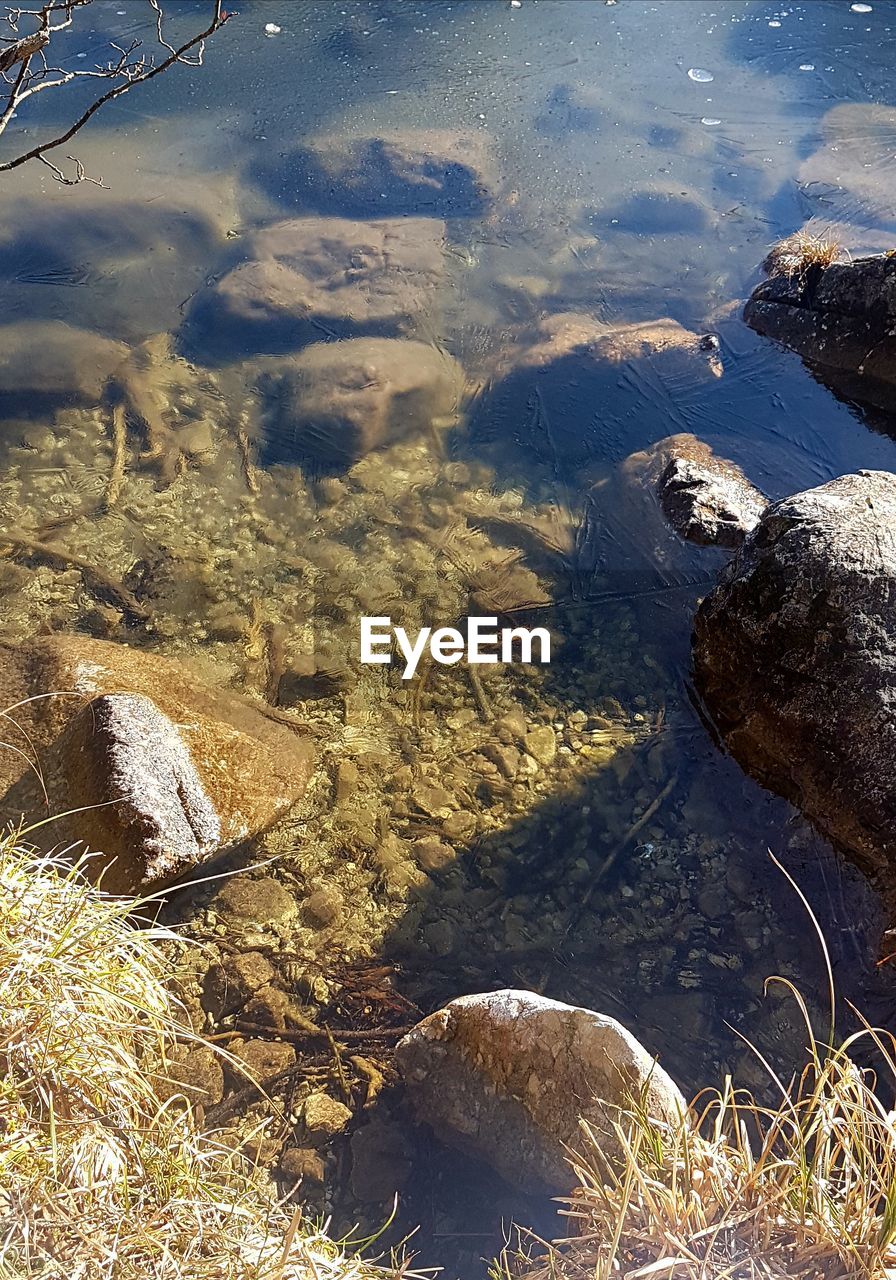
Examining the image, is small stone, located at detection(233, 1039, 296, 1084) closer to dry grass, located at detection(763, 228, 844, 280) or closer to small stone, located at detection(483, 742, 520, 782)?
small stone, located at detection(483, 742, 520, 782)

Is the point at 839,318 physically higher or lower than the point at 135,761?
higher

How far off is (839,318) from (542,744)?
3617 millimetres

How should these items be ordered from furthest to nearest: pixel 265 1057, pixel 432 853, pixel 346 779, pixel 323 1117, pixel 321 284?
pixel 321 284 < pixel 346 779 < pixel 432 853 < pixel 265 1057 < pixel 323 1117

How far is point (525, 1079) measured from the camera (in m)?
2.47

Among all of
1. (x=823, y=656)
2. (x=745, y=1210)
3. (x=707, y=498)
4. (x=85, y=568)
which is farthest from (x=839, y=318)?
(x=745, y=1210)

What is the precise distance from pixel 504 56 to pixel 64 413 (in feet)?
20.2

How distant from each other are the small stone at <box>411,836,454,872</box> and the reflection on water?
0.01 m

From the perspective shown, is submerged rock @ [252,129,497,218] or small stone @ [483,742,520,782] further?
submerged rock @ [252,129,497,218]

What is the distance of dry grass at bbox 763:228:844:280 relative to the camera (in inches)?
223

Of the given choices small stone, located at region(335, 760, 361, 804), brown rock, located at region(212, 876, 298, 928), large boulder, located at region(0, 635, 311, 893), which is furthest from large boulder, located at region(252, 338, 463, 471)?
brown rock, located at region(212, 876, 298, 928)

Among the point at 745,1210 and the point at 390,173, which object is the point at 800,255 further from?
the point at 745,1210

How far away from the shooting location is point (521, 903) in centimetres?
325

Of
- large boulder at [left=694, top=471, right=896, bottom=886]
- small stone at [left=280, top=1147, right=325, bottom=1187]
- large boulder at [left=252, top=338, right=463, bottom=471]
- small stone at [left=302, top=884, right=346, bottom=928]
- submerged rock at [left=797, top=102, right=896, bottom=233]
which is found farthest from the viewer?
submerged rock at [left=797, top=102, right=896, bottom=233]

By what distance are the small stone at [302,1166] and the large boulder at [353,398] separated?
11.2ft
